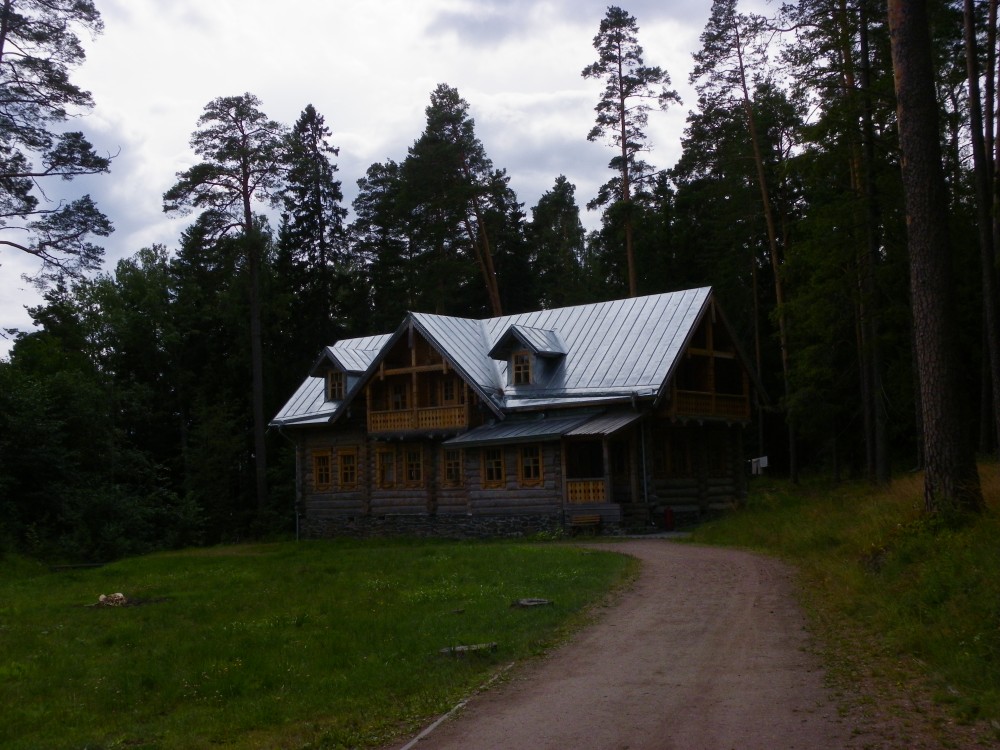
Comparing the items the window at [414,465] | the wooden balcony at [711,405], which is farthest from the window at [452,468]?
the wooden balcony at [711,405]

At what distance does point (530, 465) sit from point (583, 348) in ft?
14.9

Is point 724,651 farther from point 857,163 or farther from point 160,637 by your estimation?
point 857,163

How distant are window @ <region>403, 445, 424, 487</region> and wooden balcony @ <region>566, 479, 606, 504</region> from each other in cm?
709

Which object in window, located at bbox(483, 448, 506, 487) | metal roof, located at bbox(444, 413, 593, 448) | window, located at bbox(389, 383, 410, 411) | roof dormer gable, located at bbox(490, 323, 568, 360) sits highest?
roof dormer gable, located at bbox(490, 323, 568, 360)

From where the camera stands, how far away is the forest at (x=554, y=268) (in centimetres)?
2178

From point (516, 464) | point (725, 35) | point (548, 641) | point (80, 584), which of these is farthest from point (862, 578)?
point (725, 35)

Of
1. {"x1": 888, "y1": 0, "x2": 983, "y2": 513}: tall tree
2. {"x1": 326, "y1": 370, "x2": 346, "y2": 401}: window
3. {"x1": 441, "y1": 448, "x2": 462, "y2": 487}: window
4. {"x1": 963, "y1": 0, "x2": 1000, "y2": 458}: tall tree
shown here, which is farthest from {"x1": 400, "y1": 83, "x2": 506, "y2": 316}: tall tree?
{"x1": 888, "y1": 0, "x2": 983, "y2": 513}: tall tree

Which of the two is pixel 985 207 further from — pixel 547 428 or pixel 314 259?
pixel 314 259

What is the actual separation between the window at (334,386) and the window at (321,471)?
7.04 ft

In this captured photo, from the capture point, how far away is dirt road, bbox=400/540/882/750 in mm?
7473

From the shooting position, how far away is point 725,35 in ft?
118

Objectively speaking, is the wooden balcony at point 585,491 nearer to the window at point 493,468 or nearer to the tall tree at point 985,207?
the window at point 493,468

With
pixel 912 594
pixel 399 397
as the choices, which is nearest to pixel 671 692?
pixel 912 594

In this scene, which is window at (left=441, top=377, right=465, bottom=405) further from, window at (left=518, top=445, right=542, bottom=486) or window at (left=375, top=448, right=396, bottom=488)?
window at (left=518, top=445, right=542, bottom=486)
